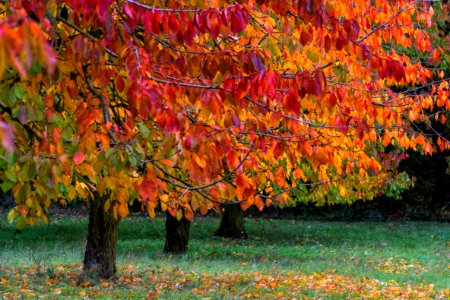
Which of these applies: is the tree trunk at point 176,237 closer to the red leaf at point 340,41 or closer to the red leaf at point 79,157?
the red leaf at point 340,41

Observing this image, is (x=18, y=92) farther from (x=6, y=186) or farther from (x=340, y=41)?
(x=340, y=41)

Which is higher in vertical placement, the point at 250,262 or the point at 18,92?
the point at 18,92

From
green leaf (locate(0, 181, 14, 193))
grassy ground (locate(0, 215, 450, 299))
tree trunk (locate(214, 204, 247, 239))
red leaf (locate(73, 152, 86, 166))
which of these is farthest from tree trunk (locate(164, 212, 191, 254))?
red leaf (locate(73, 152, 86, 166))

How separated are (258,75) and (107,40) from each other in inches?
36.5

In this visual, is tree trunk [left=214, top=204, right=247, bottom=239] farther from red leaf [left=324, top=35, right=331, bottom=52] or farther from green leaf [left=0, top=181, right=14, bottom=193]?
green leaf [left=0, top=181, right=14, bottom=193]

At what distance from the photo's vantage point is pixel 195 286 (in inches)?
405

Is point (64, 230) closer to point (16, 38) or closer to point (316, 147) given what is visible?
point (316, 147)

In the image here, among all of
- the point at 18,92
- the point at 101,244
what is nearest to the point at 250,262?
the point at 101,244

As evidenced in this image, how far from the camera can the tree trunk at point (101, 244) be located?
11094 mm

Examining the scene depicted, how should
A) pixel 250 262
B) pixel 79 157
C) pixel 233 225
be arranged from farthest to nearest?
pixel 233 225 < pixel 250 262 < pixel 79 157

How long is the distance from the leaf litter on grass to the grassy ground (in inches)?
0.6

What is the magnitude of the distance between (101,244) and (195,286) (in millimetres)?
1841

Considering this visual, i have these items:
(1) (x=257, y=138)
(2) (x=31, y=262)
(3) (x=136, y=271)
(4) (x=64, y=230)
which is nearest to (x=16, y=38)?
(1) (x=257, y=138)

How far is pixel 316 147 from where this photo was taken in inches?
204
